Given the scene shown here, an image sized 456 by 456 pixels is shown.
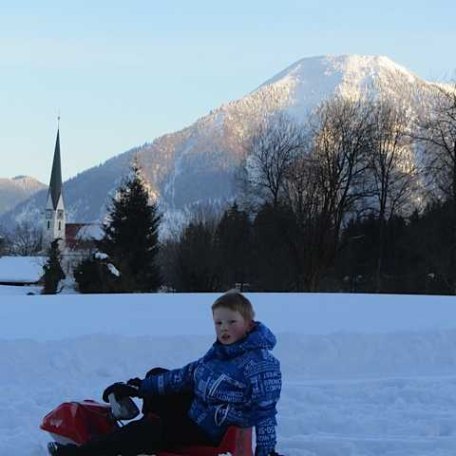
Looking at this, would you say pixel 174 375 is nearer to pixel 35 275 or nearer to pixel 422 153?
pixel 422 153

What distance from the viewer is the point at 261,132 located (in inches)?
1588

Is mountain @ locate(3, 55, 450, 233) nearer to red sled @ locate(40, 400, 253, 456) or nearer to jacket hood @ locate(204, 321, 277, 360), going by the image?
red sled @ locate(40, 400, 253, 456)

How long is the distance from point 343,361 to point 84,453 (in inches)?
233

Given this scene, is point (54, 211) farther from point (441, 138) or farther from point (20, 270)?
point (441, 138)

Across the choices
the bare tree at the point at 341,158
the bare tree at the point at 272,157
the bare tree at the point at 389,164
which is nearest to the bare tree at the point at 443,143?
the bare tree at the point at 389,164

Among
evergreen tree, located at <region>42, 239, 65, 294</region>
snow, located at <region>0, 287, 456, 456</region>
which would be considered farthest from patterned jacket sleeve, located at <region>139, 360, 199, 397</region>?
evergreen tree, located at <region>42, 239, 65, 294</region>

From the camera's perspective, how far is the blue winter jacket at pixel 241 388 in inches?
173

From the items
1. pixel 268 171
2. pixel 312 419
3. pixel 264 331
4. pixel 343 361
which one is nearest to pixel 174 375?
pixel 264 331

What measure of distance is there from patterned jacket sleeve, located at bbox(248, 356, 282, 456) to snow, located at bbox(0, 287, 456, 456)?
1.42 metres

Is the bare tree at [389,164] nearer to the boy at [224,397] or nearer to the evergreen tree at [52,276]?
the evergreen tree at [52,276]

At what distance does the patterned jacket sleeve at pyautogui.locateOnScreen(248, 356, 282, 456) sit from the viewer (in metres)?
4.36

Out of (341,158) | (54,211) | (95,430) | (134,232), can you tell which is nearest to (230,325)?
(95,430)

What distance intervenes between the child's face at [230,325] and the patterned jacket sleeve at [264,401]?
0.20 m

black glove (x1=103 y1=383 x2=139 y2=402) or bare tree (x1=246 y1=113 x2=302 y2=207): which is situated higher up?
bare tree (x1=246 y1=113 x2=302 y2=207)
